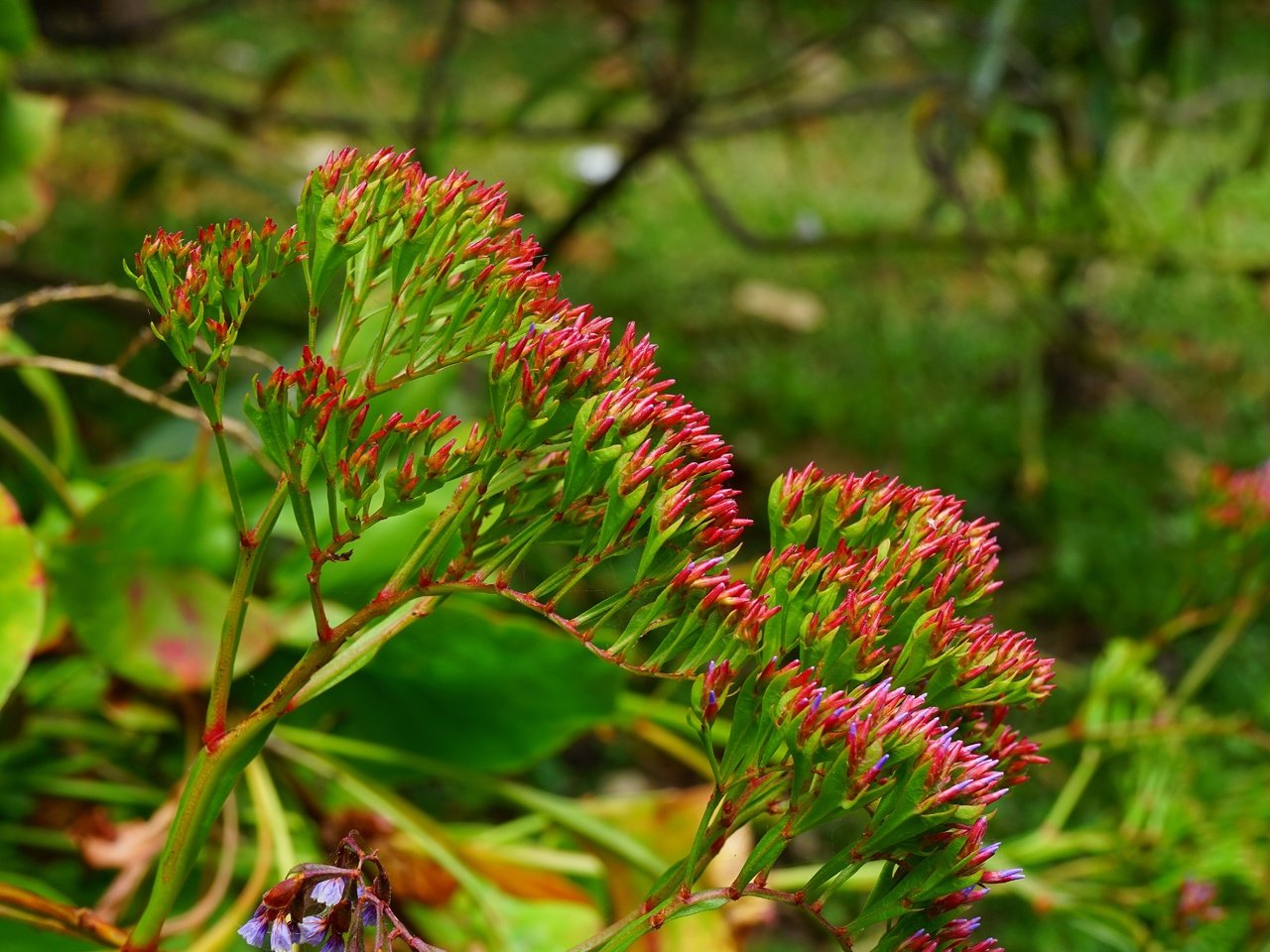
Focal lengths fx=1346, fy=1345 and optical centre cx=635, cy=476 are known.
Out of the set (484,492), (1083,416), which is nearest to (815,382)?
(1083,416)

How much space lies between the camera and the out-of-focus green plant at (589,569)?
432mm

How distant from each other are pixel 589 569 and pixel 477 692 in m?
0.51

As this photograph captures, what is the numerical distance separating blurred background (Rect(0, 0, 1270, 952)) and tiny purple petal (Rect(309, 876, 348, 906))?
1.47ft

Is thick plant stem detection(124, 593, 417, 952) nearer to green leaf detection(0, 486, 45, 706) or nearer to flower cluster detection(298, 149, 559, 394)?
flower cluster detection(298, 149, 559, 394)

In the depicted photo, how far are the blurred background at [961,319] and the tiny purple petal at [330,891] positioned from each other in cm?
45

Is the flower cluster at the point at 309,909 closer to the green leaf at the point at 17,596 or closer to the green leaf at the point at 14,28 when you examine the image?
the green leaf at the point at 17,596

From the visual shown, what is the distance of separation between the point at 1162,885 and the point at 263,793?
0.64 m

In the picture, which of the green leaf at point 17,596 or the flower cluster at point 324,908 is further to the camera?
the green leaf at point 17,596

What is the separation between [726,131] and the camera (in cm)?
192

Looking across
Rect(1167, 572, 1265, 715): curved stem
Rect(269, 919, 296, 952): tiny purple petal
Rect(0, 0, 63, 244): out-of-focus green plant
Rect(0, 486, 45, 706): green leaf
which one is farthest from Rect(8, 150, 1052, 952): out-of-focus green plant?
Rect(0, 0, 63, 244): out-of-focus green plant

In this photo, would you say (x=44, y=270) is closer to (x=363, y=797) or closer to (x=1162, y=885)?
(x=363, y=797)

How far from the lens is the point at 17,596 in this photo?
2.26ft

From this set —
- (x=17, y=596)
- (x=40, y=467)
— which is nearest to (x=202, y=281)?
(x=17, y=596)

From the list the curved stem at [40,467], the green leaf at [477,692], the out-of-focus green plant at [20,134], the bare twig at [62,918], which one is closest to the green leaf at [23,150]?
the out-of-focus green plant at [20,134]
